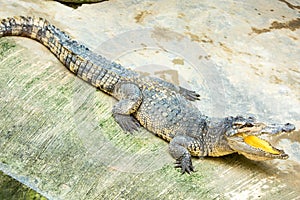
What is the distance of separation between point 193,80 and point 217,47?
63 centimetres

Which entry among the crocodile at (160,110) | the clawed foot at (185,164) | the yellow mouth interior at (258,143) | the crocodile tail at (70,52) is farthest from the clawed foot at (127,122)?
the yellow mouth interior at (258,143)

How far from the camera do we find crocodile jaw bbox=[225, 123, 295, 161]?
429 cm

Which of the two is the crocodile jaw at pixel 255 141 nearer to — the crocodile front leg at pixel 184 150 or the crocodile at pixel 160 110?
the crocodile at pixel 160 110

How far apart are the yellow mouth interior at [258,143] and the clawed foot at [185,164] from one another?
19.3 inches

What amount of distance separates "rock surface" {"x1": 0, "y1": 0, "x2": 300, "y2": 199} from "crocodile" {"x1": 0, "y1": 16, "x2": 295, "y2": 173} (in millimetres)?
96

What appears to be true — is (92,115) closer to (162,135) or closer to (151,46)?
(162,135)

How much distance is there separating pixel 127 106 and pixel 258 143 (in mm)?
1235

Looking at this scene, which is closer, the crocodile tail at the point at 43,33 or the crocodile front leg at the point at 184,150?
the crocodile front leg at the point at 184,150

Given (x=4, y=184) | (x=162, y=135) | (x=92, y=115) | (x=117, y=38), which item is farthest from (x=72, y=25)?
(x=4, y=184)

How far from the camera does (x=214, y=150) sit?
4617 mm

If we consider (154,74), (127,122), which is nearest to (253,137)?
(127,122)

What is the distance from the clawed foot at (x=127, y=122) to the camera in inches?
190

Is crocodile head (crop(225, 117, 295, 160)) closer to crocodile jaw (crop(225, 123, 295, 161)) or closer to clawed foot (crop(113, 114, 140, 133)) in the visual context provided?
crocodile jaw (crop(225, 123, 295, 161))

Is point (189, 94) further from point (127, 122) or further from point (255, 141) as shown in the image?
point (255, 141)
